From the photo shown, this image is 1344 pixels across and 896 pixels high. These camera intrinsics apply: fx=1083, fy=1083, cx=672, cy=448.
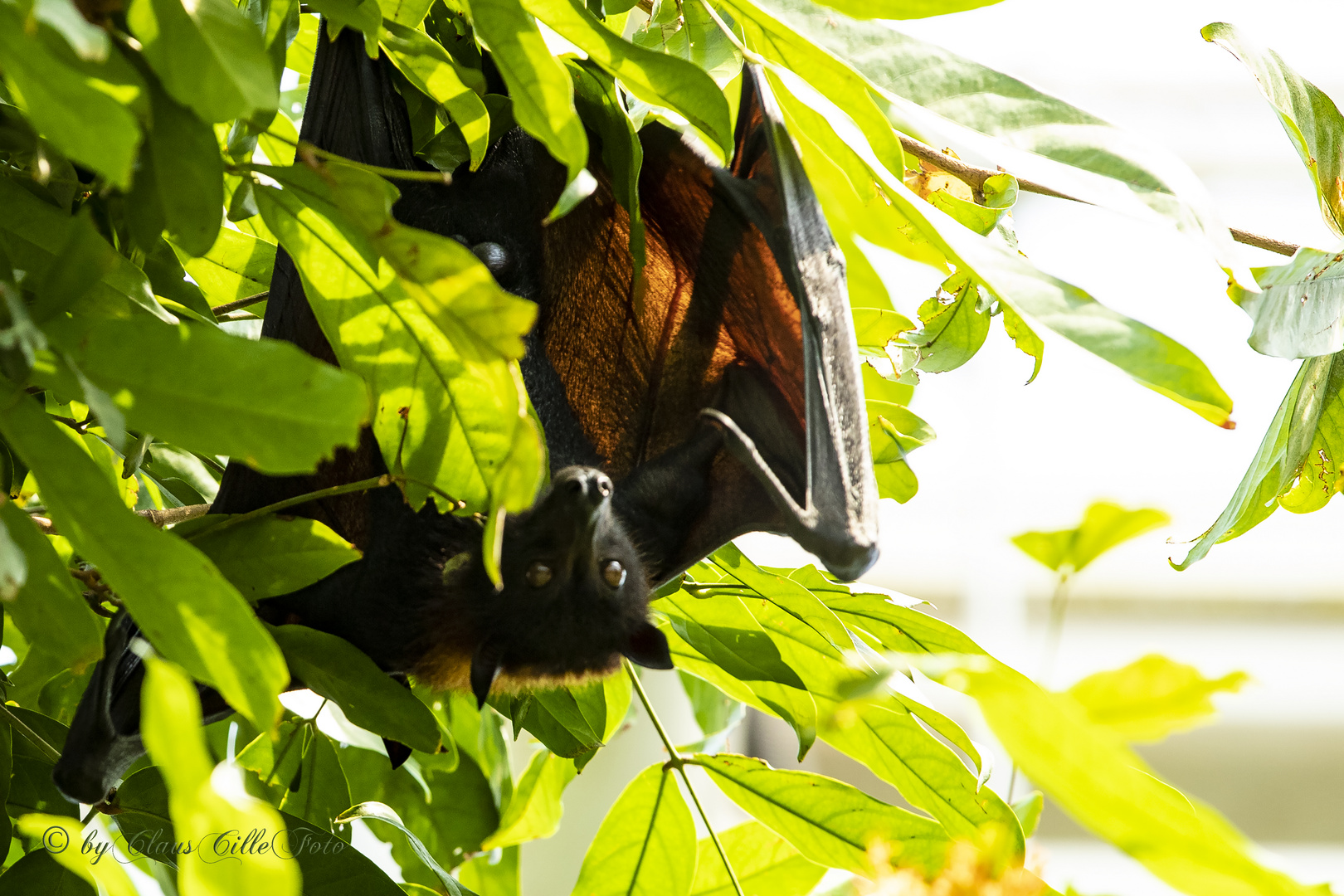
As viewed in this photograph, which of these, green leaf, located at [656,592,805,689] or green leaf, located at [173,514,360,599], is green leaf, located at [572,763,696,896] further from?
green leaf, located at [173,514,360,599]

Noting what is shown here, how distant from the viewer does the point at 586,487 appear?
1.19 metres

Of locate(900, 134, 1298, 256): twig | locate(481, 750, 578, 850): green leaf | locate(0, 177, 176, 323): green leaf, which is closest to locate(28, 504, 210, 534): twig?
locate(0, 177, 176, 323): green leaf

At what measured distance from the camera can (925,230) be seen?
72 centimetres

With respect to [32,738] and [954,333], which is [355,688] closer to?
[32,738]

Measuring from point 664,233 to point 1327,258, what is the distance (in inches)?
28.9

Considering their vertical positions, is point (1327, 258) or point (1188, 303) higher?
point (1327, 258)

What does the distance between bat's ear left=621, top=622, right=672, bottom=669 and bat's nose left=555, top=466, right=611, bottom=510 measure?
0.60 feet

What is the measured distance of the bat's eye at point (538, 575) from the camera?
4.50 ft

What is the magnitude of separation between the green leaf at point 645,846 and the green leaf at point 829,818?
84mm

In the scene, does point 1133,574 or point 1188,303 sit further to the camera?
point 1133,574

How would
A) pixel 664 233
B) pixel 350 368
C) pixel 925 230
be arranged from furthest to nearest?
pixel 664 233
pixel 350 368
pixel 925 230

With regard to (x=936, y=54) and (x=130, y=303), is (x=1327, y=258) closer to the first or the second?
(x=936, y=54)

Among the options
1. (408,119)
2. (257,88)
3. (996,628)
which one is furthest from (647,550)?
(996,628)

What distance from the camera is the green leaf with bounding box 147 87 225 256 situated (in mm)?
663
